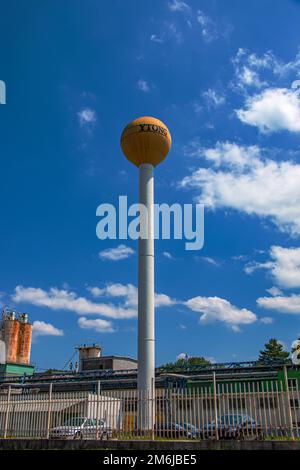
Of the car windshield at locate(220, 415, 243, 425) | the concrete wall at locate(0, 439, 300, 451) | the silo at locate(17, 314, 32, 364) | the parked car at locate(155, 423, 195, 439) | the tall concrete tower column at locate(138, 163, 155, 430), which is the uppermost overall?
the silo at locate(17, 314, 32, 364)

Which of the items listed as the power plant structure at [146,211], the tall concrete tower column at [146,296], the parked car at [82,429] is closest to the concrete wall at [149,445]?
the parked car at [82,429]

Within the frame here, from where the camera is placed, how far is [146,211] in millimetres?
23906

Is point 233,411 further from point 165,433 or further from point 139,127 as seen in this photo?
point 139,127

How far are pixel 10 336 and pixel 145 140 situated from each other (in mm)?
43752

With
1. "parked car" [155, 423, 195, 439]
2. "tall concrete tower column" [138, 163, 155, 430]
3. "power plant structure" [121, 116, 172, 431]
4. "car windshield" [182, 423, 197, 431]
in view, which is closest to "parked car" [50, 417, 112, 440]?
"parked car" [155, 423, 195, 439]

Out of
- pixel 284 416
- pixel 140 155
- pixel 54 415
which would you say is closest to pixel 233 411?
pixel 284 416

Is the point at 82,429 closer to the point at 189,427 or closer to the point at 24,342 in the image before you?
the point at 189,427

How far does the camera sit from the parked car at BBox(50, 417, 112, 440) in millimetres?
15242

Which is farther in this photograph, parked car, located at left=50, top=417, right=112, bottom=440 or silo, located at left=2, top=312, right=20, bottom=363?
silo, located at left=2, top=312, right=20, bottom=363

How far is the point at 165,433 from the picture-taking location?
1468 cm

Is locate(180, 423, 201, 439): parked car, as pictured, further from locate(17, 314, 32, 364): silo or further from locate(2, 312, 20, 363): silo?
locate(17, 314, 32, 364): silo

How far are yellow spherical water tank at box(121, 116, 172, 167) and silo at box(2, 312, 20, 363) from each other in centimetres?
4188

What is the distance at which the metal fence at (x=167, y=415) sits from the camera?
13797 mm

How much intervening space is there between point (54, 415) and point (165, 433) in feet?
14.0
